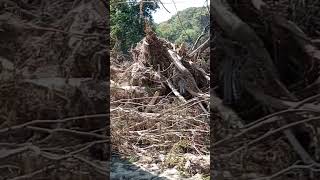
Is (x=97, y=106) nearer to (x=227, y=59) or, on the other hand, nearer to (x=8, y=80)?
(x=8, y=80)

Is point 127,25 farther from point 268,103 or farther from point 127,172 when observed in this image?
point 268,103

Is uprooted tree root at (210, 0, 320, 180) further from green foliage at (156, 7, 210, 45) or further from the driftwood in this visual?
green foliage at (156, 7, 210, 45)

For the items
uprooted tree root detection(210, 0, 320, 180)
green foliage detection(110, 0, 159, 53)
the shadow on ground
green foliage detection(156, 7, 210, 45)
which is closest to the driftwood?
uprooted tree root detection(210, 0, 320, 180)

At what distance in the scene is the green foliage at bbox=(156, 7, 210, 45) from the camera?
5.14 metres

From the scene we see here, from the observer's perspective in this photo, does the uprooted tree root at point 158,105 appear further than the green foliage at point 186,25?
No

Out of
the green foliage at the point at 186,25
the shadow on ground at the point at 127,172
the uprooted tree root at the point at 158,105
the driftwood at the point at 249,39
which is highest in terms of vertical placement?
the green foliage at the point at 186,25

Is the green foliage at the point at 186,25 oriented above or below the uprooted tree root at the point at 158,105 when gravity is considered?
above

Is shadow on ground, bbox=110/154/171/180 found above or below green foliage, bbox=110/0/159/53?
below

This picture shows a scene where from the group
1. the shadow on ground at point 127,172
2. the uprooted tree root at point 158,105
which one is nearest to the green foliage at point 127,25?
the uprooted tree root at point 158,105

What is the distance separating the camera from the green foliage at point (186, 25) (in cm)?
514

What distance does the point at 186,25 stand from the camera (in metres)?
5.64

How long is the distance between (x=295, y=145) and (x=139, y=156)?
5.88ft

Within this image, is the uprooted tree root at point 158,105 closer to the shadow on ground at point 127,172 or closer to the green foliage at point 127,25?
the shadow on ground at point 127,172

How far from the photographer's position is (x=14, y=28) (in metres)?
2.20
